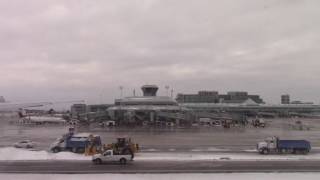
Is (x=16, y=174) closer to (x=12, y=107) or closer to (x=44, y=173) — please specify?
(x=44, y=173)

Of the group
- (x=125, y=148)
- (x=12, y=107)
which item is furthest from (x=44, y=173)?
(x=12, y=107)

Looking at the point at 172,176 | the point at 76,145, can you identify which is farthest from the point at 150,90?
the point at 172,176

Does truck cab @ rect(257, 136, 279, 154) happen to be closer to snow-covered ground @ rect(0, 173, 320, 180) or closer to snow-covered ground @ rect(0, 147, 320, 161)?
snow-covered ground @ rect(0, 147, 320, 161)

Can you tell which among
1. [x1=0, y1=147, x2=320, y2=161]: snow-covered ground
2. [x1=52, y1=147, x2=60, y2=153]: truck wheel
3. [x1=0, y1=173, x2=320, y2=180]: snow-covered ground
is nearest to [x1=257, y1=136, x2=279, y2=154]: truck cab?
[x1=0, y1=147, x2=320, y2=161]: snow-covered ground

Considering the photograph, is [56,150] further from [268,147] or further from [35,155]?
[268,147]

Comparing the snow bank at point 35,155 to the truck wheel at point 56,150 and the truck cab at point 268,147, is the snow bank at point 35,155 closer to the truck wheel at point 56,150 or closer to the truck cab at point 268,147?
the truck wheel at point 56,150

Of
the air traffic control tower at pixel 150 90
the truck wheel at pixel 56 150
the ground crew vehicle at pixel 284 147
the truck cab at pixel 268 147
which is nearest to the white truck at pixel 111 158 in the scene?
the truck wheel at pixel 56 150

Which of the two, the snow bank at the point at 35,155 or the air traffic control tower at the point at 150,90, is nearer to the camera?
the snow bank at the point at 35,155

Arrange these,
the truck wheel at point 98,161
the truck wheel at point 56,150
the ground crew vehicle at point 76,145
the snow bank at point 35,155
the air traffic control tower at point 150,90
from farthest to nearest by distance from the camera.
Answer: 1. the air traffic control tower at point 150,90
2. the ground crew vehicle at point 76,145
3. the truck wheel at point 56,150
4. the snow bank at point 35,155
5. the truck wheel at point 98,161

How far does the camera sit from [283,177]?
123 feet

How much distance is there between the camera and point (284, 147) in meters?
58.6

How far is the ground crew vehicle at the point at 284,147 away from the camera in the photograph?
57938 mm

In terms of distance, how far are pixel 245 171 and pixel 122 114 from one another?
359 ft

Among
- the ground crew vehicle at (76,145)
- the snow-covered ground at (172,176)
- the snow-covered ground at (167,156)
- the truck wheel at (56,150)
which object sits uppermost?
the ground crew vehicle at (76,145)
